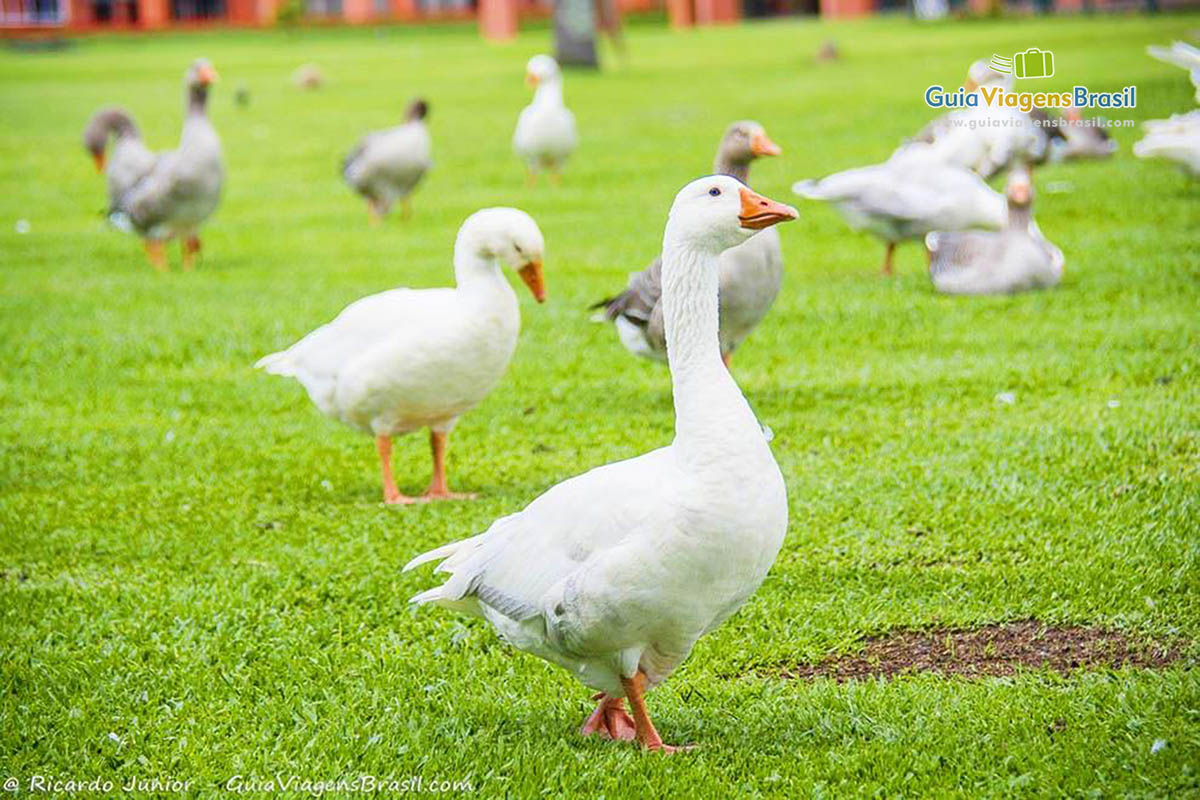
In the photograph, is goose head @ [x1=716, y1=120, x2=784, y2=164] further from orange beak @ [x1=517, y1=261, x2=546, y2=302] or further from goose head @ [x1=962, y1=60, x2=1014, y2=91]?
goose head @ [x1=962, y1=60, x2=1014, y2=91]

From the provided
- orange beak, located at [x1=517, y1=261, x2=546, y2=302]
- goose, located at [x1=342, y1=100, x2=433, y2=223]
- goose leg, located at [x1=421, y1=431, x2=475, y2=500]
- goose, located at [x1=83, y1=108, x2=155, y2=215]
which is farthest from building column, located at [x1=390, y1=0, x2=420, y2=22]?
orange beak, located at [x1=517, y1=261, x2=546, y2=302]

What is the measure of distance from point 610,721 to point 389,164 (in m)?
11.0

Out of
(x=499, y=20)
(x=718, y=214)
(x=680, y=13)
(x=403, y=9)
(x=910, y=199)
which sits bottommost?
(x=910, y=199)

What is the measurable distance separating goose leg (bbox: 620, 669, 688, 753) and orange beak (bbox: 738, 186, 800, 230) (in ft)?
4.33

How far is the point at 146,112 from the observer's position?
82.9 feet

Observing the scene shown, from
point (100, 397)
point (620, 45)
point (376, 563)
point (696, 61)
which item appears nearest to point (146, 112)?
point (620, 45)

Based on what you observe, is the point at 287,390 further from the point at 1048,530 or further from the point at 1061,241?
the point at 1061,241

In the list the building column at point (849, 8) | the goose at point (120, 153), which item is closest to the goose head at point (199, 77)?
the goose at point (120, 153)

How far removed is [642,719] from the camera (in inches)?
169

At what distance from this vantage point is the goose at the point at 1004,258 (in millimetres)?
10398

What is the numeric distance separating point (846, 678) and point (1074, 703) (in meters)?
0.76

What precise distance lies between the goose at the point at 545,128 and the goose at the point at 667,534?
12.6m

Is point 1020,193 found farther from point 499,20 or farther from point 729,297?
point 499,20

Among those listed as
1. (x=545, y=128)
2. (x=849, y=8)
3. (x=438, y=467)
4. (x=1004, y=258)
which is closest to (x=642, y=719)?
(x=438, y=467)
